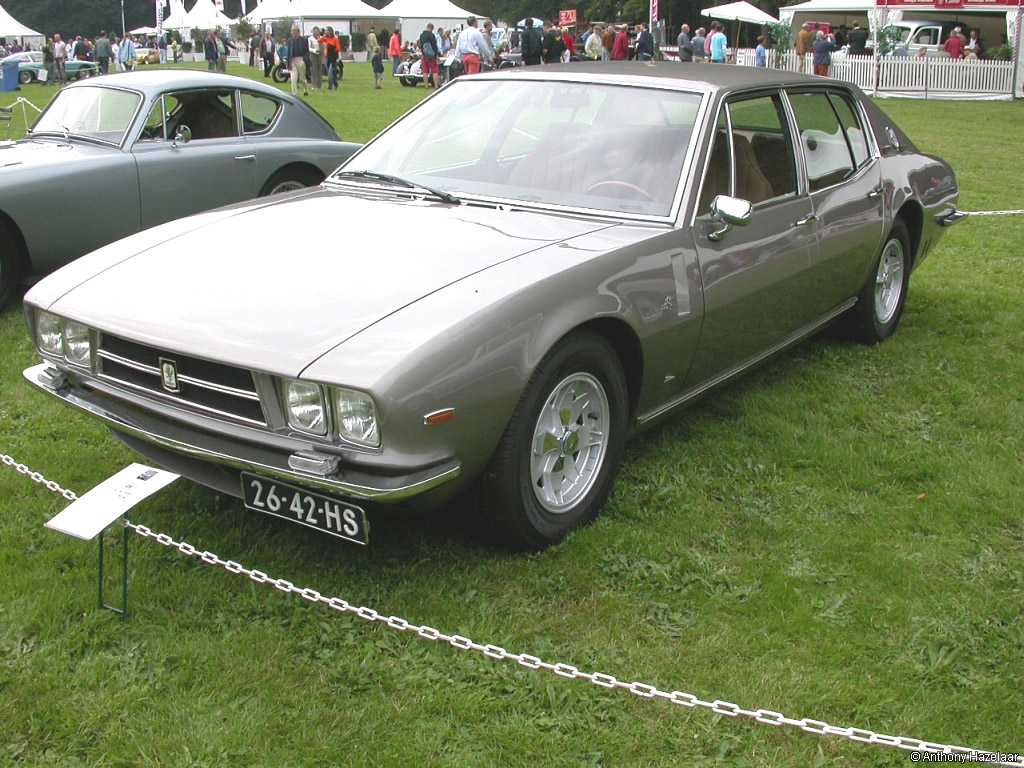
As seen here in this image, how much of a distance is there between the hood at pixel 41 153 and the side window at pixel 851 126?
173 inches

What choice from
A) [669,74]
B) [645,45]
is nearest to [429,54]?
[645,45]

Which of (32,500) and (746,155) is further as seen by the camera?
(746,155)

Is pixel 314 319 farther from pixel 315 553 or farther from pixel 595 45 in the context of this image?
pixel 595 45

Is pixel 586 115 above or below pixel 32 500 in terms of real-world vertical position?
above

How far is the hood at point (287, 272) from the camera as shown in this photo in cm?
321

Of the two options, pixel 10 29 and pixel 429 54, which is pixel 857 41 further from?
pixel 10 29

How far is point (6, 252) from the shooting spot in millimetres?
6398

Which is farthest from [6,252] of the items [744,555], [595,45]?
[595,45]

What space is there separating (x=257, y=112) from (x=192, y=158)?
33.6 inches

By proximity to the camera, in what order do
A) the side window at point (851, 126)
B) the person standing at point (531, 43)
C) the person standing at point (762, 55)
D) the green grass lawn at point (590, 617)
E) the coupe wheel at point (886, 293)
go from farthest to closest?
the person standing at point (762, 55)
the person standing at point (531, 43)
the coupe wheel at point (886, 293)
the side window at point (851, 126)
the green grass lawn at point (590, 617)

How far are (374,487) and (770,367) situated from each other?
10.6ft

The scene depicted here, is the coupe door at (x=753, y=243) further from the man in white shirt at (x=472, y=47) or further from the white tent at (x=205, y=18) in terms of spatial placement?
the white tent at (x=205, y=18)

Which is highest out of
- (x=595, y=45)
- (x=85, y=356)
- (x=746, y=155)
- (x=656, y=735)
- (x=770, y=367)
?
(x=595, y=45)

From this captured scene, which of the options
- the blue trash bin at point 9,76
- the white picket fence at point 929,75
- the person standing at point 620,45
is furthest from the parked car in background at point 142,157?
the blue trash bin at point 9,76
